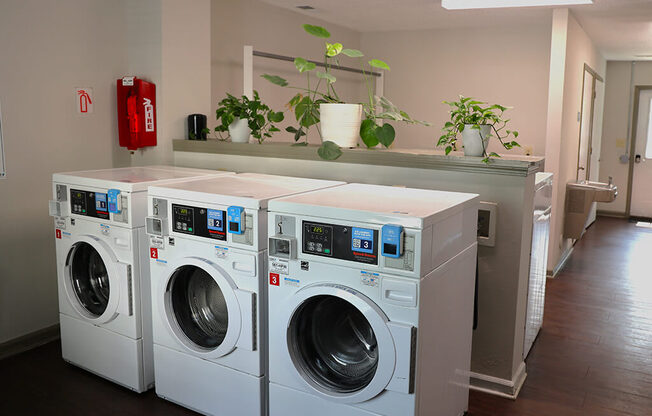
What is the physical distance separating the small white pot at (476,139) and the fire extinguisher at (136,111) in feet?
6.37

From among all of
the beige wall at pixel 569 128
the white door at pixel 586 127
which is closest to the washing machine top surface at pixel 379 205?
the beige wall at pixel 569 128

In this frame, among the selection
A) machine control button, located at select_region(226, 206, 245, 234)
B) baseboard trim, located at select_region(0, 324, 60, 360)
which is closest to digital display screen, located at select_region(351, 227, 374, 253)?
machine control button, located at select_region(226, 206, 245, 234)

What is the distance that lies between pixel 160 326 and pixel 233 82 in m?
2.57

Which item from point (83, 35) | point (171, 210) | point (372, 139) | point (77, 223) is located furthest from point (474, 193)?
point (83, 35)

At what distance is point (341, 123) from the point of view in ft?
10.00

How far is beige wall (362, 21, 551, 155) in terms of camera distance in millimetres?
5598

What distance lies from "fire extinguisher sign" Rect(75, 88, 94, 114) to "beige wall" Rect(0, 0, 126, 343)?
3 cm

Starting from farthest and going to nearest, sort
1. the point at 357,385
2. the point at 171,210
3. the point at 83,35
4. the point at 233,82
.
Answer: the point at 233,82
the point at 83,35
the point at 171,210
the point at 357,385

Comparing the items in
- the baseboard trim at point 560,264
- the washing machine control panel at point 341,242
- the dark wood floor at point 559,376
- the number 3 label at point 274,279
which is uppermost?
the washing machine control panel at point 341,242

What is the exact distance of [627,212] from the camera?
8.10 meters

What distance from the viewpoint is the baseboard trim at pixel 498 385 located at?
2754 millimetres

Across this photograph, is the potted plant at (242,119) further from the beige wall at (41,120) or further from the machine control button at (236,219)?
the machine control button at (236,219)

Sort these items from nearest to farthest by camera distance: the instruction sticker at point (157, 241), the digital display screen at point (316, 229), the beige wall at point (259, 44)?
the digital display screen at point (316, 229), the instruction sticker at point (157, 241), the beige wall at point (259, 44)

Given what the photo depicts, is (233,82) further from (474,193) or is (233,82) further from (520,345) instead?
(520,345)
